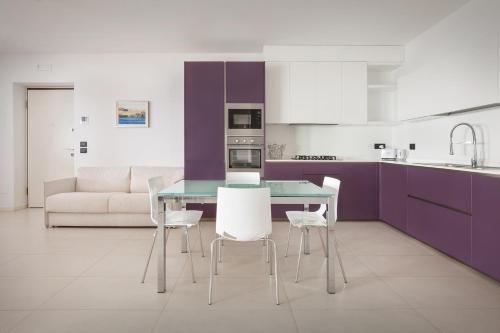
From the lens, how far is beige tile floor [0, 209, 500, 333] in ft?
6.61

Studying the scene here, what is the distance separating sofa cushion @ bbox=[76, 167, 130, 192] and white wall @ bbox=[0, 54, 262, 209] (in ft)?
1.29

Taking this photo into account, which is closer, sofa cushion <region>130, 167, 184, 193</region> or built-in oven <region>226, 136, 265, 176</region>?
built-in oven <region>226, 136, 265, 176</region>

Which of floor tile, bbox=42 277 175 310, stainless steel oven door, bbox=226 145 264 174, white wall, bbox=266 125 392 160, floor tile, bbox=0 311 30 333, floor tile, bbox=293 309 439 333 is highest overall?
white wall, bbox=266 125 392 160

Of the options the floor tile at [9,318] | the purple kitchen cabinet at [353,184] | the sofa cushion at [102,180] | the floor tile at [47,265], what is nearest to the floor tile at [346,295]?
the floor tile at [9,318]

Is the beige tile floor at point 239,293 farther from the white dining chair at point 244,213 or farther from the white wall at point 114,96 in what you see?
the white wall at point 114,96

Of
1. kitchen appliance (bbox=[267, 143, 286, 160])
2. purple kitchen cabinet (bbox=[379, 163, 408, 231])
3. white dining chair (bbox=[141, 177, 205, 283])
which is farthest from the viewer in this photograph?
kitchen appliance (bbox=[267, 143, 286, 160])

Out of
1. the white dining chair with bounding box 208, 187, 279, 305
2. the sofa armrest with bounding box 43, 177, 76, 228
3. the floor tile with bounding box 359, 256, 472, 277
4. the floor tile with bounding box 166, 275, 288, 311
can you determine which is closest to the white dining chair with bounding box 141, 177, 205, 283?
the floor tile with bounding box 166, 275, 288, 311

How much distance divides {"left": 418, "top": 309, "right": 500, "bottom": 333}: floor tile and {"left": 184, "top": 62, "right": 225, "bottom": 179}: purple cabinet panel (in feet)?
11.3

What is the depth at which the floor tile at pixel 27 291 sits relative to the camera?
89.4 inches

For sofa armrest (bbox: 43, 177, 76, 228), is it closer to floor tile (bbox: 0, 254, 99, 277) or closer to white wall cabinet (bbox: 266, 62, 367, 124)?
floor tile (bbox: 0, 254, 99, 277)

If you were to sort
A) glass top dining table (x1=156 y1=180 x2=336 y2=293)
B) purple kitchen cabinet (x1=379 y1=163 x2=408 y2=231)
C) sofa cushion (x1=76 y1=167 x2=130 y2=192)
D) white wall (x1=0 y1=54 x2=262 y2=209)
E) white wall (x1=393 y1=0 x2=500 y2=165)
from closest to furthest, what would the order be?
glass top dining table (x1=156 y1=180 x2=336 y2=293), white wall (x1=393 y1=0 x2=500 y2=165), purple kitchen cabinet (x1=379 y1=163 x2=408 y2=231), sofa cushion (x1=76 y1=167 x2=130 y2=192), white wall (x1=0 y1=54 x2=262 y2=209)

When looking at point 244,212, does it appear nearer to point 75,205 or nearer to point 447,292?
point 447,292

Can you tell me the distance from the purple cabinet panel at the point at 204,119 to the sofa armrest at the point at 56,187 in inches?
70.0

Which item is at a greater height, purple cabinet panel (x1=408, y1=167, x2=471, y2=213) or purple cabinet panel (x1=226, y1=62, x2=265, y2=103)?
purple cabinet panel (x1=226, y1=62, x2=265, y2=103)
